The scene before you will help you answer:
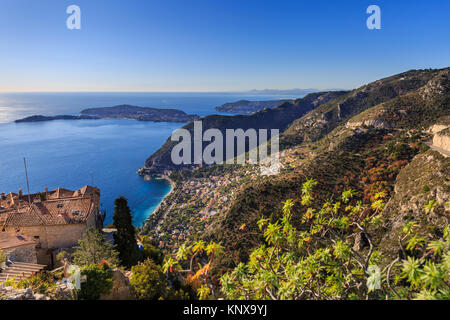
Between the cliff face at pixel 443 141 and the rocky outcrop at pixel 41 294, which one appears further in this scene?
the cliff face at pixel 443 141

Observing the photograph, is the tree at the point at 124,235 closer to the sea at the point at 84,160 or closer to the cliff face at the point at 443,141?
the cliff face at the point at 443,141

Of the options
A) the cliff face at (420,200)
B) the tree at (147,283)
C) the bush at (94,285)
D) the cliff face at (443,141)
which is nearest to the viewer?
the bush at (94,285)

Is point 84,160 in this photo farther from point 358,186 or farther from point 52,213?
point 358,186

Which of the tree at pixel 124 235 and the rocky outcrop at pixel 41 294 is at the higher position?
the rocky outcrop at pixel 41 294

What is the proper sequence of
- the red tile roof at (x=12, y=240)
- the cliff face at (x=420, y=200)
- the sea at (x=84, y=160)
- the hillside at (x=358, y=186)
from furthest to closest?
the sea at (x=84, y=160) < the hillside at (x=358, y=186) < the cliff face at (x=420, y=200) < the red tile roof at (x=12, y=240)

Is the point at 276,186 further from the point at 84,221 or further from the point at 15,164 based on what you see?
the point at 15,164

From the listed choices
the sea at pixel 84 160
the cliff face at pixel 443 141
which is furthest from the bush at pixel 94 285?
the sea at pixel 84 160

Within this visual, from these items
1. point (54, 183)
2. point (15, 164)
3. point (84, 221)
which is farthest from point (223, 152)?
point (84, 221)

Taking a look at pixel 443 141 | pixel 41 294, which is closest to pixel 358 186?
pixel 443 141

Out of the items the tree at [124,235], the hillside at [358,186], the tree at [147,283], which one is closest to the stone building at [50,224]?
the tree at [124,235]
